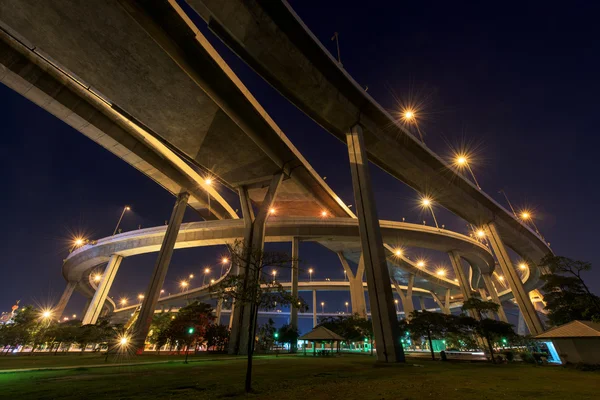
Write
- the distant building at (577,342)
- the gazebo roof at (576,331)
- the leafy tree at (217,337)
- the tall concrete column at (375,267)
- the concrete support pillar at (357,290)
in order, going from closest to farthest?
the tall concrete column at (375,267), the distant building at (577,342), the gazebo roof at (576,331), the leafy tree at (217,337), the concrete support pillar at (357,290)

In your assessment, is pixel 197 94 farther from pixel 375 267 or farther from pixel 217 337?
pixel 217 337

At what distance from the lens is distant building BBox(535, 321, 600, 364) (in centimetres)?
1639

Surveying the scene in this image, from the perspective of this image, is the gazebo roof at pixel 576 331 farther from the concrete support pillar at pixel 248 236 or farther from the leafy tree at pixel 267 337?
the leafy tree at pixel 267 337

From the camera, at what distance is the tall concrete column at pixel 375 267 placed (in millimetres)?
15773

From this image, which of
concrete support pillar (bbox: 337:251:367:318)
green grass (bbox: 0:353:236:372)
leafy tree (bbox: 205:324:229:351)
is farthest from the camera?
concrete support pillar (bbox: 337:251:367:318)

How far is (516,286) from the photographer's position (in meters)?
37.8

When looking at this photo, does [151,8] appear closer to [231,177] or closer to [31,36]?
[31,36]

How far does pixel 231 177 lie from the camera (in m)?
33.7

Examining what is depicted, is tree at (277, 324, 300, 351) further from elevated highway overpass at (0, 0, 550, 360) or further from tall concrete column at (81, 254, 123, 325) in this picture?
tall concrete column at (81, 254, 123, 325)

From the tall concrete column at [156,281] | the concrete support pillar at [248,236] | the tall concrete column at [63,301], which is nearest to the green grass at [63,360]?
the concrete support pillar at [248,236]

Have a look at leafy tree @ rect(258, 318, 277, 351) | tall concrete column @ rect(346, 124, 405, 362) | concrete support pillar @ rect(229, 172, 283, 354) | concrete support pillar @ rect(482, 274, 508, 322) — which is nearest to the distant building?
tall concrete column @ rect(346, 124, 405, 362)

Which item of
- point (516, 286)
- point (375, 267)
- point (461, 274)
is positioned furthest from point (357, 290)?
point (375, 267)

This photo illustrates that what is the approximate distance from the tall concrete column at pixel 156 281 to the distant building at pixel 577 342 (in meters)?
36.7

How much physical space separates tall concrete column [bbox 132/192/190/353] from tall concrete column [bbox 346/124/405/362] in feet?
82.7
